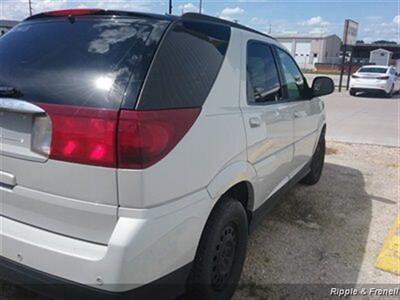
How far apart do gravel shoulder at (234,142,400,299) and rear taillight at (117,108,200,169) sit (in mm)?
1557

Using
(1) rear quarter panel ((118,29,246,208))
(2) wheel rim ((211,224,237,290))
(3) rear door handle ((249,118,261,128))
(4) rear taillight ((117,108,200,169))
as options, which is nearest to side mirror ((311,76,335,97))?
(3) rear door handle ((249,118,261,128))

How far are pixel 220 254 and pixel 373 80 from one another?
19.7m

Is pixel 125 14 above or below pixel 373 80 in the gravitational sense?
above

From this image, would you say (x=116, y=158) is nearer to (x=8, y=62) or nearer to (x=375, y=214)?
(x=8, y=62)

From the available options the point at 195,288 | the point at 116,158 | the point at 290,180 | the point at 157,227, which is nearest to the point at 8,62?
the point at 116,158

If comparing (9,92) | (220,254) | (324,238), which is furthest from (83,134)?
(324,238)

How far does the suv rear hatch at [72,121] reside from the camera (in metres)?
1.83

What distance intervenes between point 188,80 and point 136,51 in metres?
0.32

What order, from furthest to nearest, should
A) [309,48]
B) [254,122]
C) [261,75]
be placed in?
[309,48]
[261,75]
[254,122]

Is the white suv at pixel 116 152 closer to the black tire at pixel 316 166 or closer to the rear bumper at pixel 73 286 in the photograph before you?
the rear bumper at pixel 73 286

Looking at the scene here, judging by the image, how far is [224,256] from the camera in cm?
266

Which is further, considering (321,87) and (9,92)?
(321,87)

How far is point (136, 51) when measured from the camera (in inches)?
77.5

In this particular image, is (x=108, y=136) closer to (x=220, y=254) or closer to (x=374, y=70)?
(x=220, y=254)
